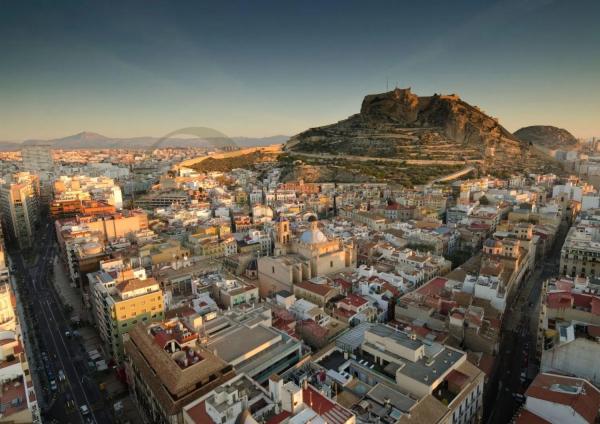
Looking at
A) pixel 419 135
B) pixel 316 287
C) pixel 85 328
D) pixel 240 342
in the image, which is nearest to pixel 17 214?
pixel 85 328

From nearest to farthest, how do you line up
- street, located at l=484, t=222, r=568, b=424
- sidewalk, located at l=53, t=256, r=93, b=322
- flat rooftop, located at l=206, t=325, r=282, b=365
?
flat rooftop, located at l=206, t=325, r=282, b=365 → street, located at l=484, t=222, r=568, b=424 → sidewalk, located at l=53, t=256, r=93, b=322

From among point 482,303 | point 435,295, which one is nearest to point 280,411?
point 435,295

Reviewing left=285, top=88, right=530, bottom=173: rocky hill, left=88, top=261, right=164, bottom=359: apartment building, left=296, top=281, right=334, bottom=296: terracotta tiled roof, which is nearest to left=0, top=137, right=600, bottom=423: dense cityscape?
left=88, top=261, right=164, bottom=359: apartment building

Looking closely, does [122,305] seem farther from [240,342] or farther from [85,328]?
[85,328]

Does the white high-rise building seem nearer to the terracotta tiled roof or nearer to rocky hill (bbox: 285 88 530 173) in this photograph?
the terracotta tiled roof

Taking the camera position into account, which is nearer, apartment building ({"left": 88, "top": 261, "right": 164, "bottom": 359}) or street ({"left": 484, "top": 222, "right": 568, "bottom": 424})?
street ({"left": 484, "top": 222, "right": 568, "bottom": 424})

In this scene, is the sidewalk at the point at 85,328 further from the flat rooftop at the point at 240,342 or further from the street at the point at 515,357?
the street at the point at 515,357
